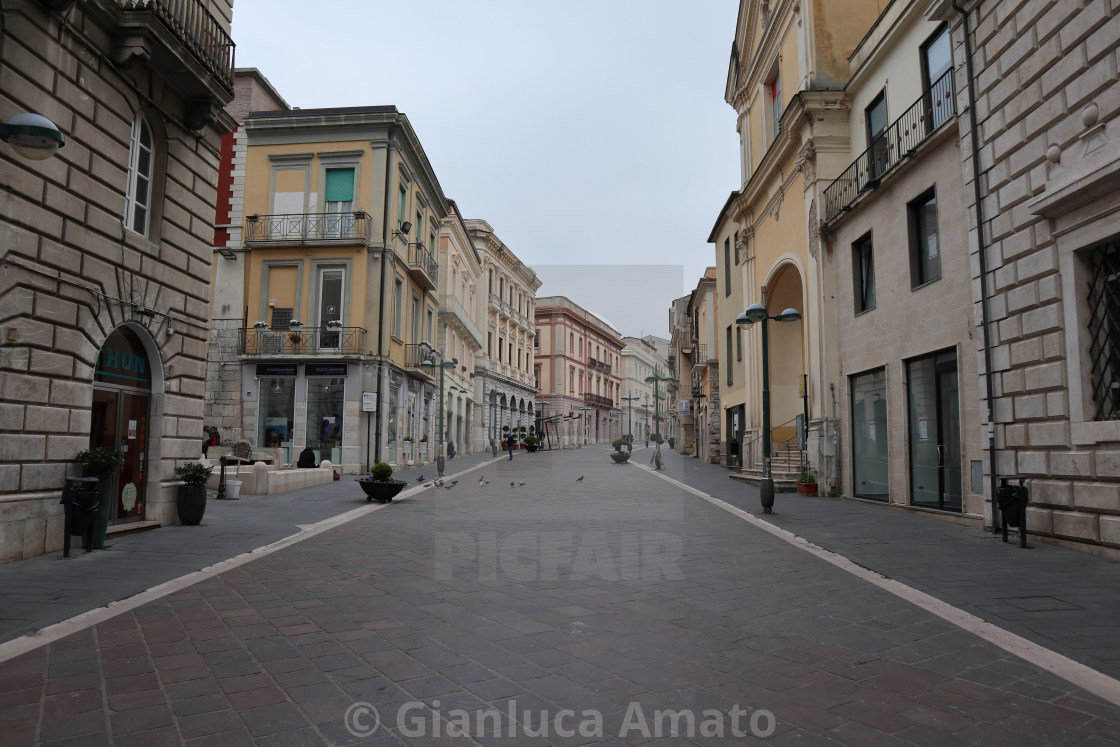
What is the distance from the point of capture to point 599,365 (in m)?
86.4

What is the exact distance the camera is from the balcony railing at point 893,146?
1227 cm

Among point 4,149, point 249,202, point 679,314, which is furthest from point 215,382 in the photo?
point 679,314

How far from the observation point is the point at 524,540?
929 centimetres

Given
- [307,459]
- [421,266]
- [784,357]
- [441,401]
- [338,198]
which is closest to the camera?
[307,459]

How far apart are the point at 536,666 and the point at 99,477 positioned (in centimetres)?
676

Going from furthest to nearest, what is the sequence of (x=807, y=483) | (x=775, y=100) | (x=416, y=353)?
1. (x=416, y=353)
2. (x=775, y=100)
3. (x=807, y=483)

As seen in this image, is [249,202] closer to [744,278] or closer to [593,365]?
[744,278]

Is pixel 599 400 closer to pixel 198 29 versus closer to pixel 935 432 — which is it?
pixel 935 432

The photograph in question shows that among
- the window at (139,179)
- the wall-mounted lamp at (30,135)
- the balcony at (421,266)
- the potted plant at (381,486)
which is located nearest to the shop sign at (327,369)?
the balcony at (421,266)

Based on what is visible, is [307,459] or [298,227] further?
[298,227]

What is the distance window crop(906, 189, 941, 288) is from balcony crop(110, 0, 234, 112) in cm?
1181

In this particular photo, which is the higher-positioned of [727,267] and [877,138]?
[727,267]
